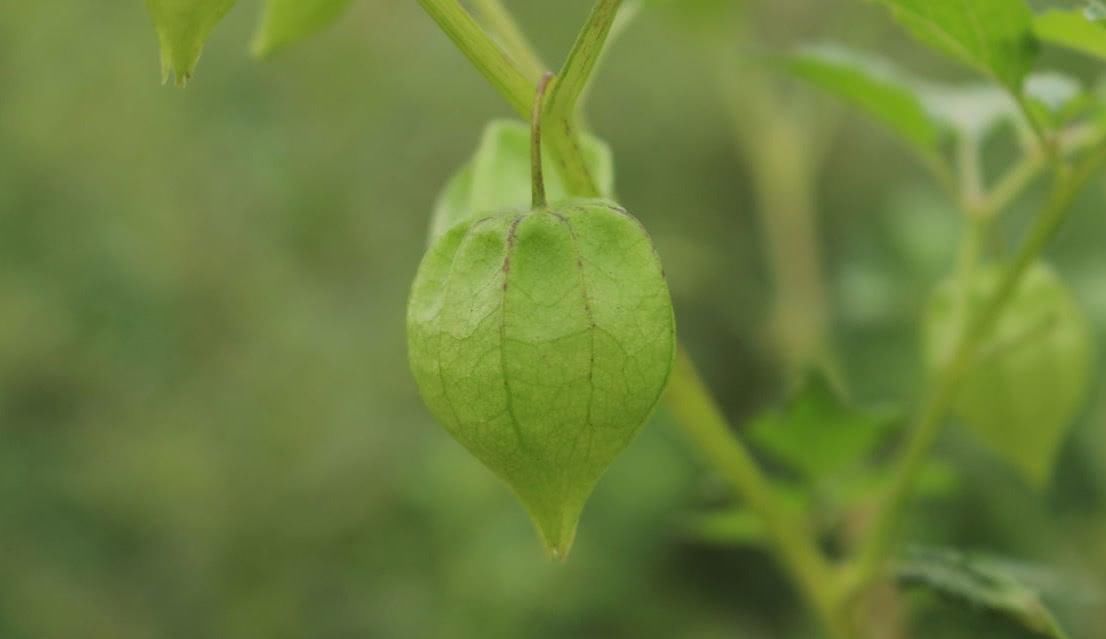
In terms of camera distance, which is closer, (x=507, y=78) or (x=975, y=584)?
(x=507, y=78)

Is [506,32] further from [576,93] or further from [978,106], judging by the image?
[978,106]

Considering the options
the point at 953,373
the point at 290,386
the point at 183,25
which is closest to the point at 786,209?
the point at 290,386

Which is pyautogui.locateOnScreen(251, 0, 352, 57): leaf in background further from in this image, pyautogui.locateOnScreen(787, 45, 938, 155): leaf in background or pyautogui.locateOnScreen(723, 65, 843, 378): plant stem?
pyautogui.locateOnScreen(723, 65, 843, 378): plant stem

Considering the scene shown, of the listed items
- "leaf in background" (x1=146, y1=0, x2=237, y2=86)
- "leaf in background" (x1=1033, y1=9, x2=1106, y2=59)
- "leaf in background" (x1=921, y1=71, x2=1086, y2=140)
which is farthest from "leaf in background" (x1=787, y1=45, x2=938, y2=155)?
"leaf in background" (x1=146, y1=0, x2=237, y2=86)

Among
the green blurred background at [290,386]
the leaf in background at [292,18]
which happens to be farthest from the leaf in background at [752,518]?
the green blurred background at [290,386]

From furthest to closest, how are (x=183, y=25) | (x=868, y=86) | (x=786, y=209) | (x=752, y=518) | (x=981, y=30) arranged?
(x=786, y=209) < (x=752, y=518) < (x=868, y=86) < (x=981, y=30) < (x=183, y=25)

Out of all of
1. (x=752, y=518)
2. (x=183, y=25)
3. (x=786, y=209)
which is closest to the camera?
(x=183, y=25)
